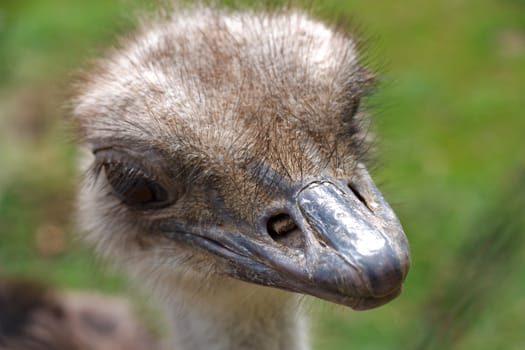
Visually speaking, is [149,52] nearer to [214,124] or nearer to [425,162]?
[214,124]

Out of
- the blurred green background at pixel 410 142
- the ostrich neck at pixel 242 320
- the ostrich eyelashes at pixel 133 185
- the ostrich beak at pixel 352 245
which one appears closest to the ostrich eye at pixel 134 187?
the ostrich eyelashes at pixel 133 185

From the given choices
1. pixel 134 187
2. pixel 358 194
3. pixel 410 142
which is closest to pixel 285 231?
pixel 358 194

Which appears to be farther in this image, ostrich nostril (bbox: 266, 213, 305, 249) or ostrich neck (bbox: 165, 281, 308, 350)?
ostrich neck (bbox: 165, 281, 308, 350)

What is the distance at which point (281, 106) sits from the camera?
173cm

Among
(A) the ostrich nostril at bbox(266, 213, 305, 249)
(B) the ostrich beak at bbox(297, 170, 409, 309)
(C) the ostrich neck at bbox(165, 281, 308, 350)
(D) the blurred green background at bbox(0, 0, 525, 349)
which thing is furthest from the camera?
(D) the blurred green background at bbox(0, 0, 525, 349)

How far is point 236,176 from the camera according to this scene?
5.54 ft

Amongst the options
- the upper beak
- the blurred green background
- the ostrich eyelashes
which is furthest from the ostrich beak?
the blurred green background

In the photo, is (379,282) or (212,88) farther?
(212,88)

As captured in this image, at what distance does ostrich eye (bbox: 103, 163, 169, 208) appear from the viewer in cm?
185

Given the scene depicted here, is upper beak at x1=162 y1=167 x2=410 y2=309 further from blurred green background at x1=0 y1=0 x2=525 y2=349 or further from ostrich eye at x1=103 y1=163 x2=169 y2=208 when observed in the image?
blurred green background at x1=0 y1=0 x2=525 y2=349

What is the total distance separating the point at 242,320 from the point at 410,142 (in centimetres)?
284

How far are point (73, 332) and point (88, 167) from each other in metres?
0.75

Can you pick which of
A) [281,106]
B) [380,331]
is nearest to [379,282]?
[281,106]

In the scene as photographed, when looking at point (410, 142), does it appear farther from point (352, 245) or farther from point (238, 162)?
point (352, 245)
